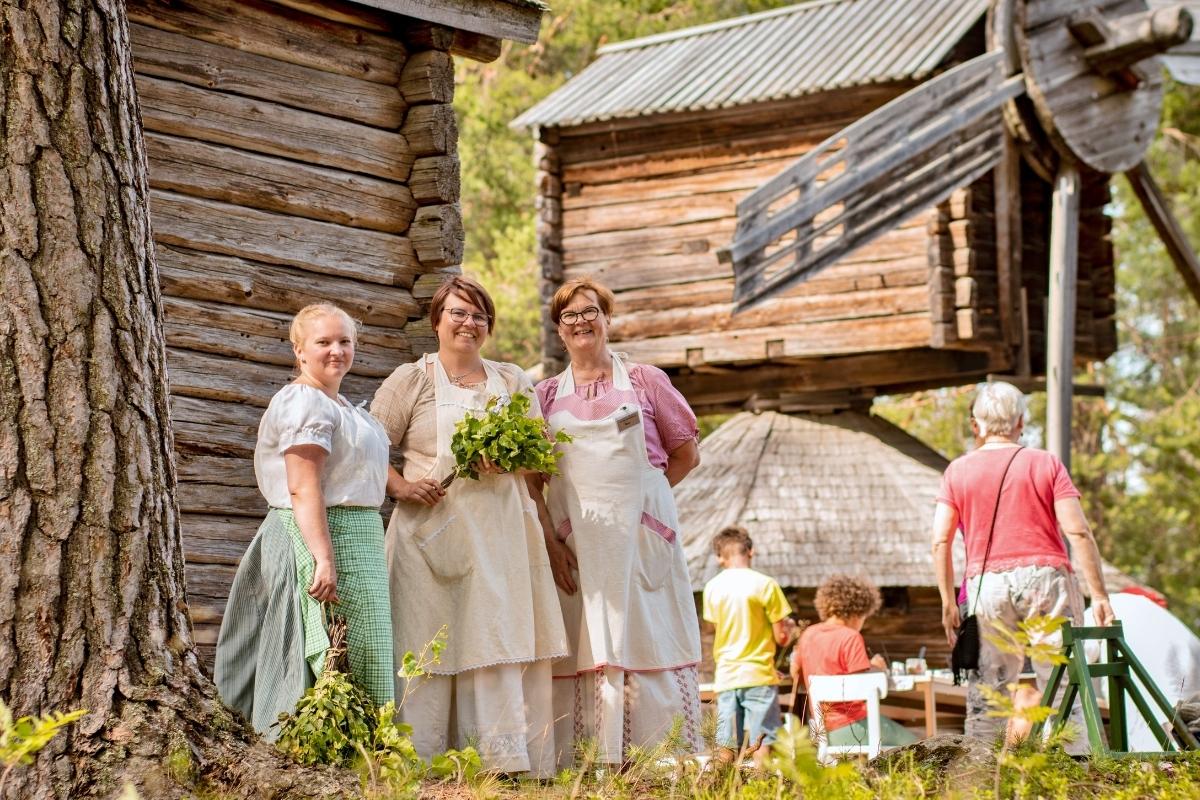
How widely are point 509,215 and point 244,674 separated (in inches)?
753

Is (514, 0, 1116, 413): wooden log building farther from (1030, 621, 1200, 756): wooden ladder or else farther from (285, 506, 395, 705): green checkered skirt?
(285, 506, 395, 705): green checkered skirt

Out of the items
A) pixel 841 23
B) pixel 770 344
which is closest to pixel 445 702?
pixel 770 344

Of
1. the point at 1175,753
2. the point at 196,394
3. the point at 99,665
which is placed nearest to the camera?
the point at 99,665

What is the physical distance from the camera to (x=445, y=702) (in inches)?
213

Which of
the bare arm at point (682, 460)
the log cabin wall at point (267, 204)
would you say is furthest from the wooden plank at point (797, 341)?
the bare arm at point (682, 460)

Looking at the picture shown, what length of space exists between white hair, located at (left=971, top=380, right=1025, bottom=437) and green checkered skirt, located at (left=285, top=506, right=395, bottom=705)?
250 cm

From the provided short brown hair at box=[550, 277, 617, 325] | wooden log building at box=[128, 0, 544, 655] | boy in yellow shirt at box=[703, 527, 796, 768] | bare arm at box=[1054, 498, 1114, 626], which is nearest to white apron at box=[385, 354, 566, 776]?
short brown hair at box=[550, 277, 617, 325]

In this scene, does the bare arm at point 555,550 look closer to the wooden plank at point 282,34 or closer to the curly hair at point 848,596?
the wooden plank at point 282,34

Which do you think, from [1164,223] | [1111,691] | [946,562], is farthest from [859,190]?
[1111,691]

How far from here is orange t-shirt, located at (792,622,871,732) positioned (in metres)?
7.93

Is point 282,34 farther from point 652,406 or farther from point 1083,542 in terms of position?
point 1083,542

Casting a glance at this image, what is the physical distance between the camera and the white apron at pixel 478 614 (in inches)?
210

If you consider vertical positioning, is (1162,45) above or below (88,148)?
above

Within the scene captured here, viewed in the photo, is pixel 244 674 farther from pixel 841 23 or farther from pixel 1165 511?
pixel 1165 511
